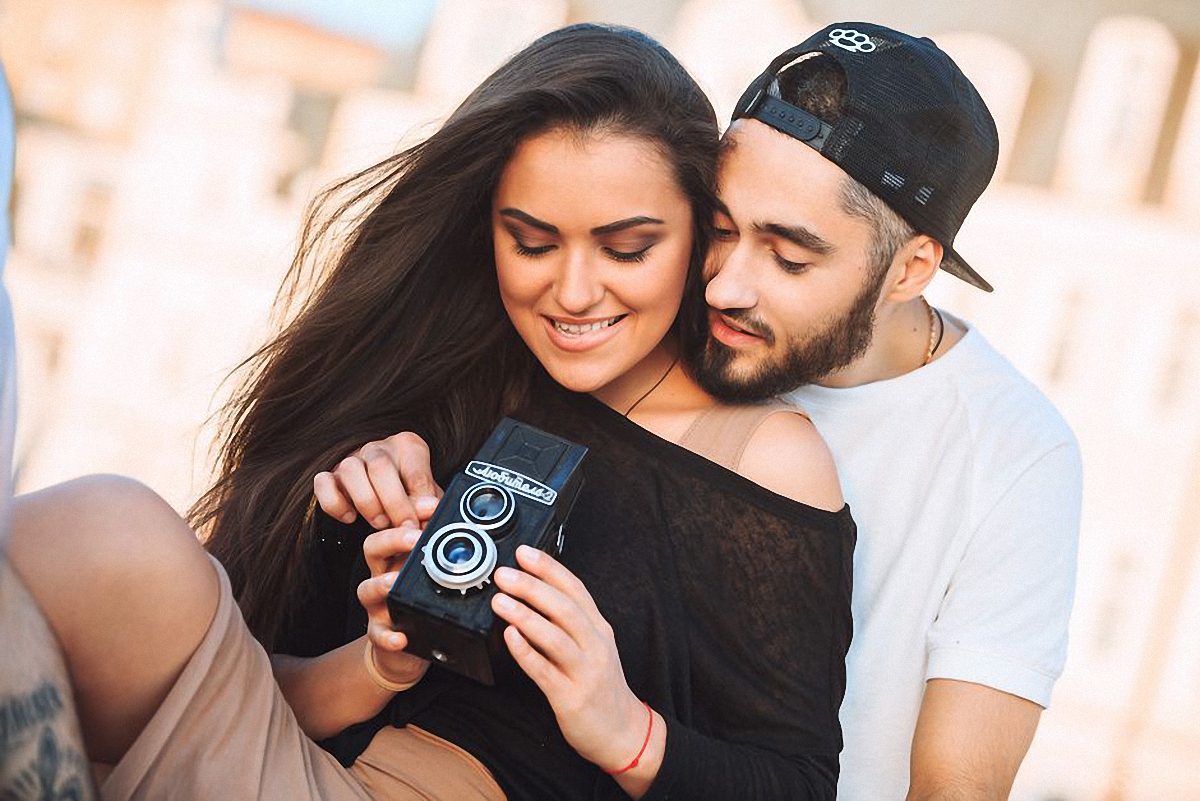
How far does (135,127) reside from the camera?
15.2 m

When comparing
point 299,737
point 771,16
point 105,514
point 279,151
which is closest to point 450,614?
point 299,737

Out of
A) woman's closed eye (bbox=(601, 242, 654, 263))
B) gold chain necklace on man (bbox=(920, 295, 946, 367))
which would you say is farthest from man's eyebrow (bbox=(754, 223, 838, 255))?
gold chain necklace on man (bbox=(920, 295, 946, 367))

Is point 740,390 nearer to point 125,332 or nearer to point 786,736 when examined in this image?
point 786,736

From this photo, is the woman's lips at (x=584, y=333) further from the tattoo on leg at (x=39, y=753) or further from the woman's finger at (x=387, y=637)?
the tattoo on leg at (x=39, y=753)

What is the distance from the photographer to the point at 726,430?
2195 mm

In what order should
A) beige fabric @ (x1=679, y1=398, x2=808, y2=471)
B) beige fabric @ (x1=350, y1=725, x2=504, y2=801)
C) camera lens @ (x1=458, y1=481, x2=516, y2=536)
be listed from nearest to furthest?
camera lens @ (x1=458, y1=481, x2=516, y2=536), beige fabric @ (x1=350, y1=725, x2=504, y2=801), beige fabric @ (x1=679, y1=398, x2=808, y2=471)

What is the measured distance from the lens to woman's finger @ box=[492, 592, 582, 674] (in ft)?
5.64

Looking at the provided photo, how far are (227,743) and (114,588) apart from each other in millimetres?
252

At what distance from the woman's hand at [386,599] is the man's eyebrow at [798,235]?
0.73 metres

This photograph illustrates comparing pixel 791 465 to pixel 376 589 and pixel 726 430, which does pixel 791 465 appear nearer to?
pixel 726 430

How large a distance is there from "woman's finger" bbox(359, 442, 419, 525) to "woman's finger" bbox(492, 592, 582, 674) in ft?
0.94

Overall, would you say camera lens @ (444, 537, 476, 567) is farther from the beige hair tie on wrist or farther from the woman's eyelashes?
the woman's eyelashes

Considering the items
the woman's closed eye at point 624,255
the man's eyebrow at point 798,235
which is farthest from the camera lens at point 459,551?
the man's eyebrow at point 798,235

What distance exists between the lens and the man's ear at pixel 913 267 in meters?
2.49
